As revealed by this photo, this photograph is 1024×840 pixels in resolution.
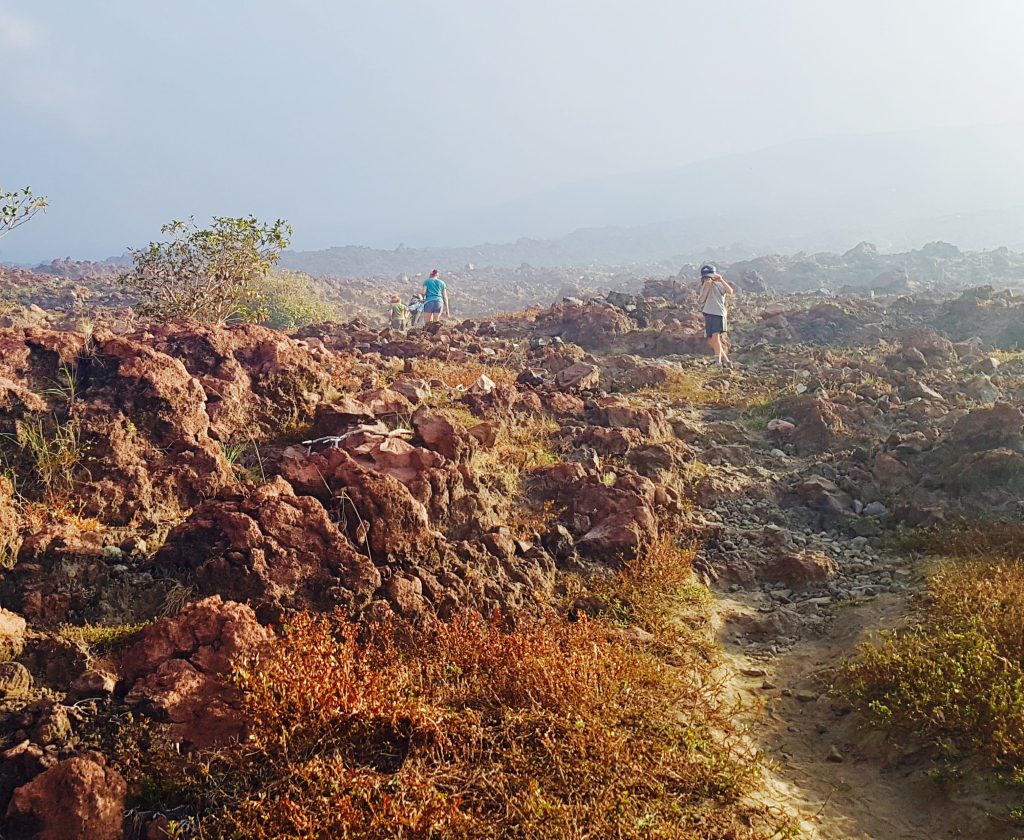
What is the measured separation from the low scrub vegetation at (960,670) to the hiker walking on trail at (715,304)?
358 inches

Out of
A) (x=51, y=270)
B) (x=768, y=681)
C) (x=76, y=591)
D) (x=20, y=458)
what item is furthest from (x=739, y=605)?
(x=51, y=270)

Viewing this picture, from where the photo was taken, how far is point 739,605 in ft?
17.2

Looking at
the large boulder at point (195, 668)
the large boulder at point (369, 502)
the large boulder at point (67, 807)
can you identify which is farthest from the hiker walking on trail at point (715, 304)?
the large boulder at point (67, 807)

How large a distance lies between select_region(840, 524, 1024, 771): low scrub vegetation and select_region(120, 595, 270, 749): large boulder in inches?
135

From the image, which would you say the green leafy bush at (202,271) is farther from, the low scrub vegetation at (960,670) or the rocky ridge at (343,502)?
the low scrub vegetation at (960,670)

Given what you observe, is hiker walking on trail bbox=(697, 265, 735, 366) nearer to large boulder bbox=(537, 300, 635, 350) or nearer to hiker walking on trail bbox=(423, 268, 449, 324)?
large boulder bbox=(537, 300, 635, 350)

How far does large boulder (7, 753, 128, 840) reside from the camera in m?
2.52

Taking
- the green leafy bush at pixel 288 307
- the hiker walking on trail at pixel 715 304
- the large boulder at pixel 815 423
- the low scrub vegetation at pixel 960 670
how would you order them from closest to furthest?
the low scrub vegetation at pixel 960 670
the large boulder at pixel 815 423
the hiker walking on trail at pixel 715 304
the green leafy bush at pixel 288 307

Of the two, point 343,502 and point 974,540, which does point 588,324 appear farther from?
point 343,502

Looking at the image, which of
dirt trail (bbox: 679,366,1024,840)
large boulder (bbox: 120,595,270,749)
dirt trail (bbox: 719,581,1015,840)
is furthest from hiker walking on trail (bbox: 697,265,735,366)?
large boulder (bbox: 120,595,270,749)

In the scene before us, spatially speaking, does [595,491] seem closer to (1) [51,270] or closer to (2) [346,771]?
(2) [346,771]

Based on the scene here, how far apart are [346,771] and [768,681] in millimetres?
2892

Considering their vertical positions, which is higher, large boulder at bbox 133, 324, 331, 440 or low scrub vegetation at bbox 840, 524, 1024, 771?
large boulder at bbox 133, 324, 331, 440

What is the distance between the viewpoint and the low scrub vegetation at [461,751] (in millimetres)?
2590
